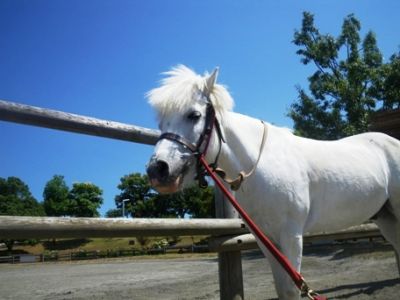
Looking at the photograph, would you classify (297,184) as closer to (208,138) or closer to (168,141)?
(208,138)

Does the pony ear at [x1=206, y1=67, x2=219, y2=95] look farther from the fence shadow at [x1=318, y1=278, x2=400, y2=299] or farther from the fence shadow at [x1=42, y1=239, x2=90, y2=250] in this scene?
the fence shadow at [x1=42, y1=239, x2=90, y2=250]

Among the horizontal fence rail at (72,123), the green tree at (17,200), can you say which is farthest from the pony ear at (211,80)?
the green tree at (17,200)

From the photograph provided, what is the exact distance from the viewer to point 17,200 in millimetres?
51031

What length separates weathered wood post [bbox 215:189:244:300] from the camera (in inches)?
139

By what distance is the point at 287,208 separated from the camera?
2307mm

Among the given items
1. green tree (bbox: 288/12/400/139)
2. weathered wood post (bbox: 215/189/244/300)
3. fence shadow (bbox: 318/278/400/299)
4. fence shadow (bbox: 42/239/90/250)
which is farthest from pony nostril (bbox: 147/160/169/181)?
fence shadow (bbox: 42/239/90/250)

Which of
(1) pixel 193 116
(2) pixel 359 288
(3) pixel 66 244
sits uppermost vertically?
(1) pixel 193 116

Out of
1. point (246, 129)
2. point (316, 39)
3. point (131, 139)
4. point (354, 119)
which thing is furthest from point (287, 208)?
point (316, 39)

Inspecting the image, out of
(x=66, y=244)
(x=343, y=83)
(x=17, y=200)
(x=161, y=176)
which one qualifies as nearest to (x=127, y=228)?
(x=161, y=176)

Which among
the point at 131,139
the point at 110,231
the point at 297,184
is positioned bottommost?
the point at 110,231

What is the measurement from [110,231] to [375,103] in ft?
57.5

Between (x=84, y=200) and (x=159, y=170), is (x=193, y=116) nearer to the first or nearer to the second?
(x=159, y=170)

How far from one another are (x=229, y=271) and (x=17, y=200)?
177 feet

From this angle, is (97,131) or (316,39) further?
(316,39)
